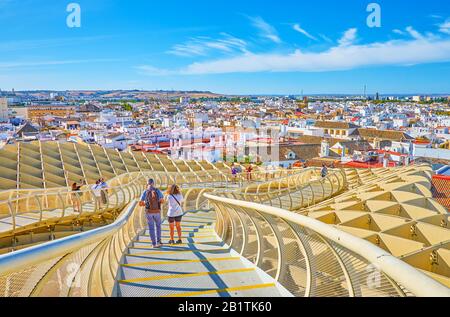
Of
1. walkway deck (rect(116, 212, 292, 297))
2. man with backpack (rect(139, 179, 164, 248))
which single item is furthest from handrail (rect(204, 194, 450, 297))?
man with backpack (rect(139, 179, 164, 248))

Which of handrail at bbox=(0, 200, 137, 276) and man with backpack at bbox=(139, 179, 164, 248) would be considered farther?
man with backpack at bbox=(139, 179, 164, 248)

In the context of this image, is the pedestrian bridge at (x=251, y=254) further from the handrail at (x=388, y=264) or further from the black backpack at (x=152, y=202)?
the black backpack at (x=152, y=202)

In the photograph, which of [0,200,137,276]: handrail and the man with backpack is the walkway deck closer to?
the man with backpack

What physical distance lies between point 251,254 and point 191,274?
1027 mm

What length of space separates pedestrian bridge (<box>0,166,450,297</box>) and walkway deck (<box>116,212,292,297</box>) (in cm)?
1

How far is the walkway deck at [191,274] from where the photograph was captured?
4039mm

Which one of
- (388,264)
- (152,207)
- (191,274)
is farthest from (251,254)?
(388,264)

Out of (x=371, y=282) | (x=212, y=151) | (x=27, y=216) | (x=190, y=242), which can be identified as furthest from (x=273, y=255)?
(x=212, y=151)

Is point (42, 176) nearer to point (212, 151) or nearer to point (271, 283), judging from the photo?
point (271, 283)

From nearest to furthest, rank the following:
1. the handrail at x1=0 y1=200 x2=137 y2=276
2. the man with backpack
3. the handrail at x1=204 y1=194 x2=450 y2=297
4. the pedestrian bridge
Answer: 1. the handrail at x1=204 y1=194 x2=450 y2=297
2. the handrail at x1=0 y1=200 x2=137 y2=276
3. the pedestrian bridge
4. the man with backpack

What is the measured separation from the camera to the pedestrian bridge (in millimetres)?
2525

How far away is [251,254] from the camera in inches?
207

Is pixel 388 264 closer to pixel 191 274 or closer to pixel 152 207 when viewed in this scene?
pixel 191 274

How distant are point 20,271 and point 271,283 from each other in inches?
103
